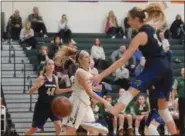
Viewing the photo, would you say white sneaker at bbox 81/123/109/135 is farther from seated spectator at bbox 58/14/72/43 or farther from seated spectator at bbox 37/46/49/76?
seated spectator at bbox 58/14/72/43

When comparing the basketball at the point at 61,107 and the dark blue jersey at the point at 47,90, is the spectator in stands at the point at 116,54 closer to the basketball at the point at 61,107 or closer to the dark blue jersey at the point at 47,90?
the dark blue jersey at the point at 47,90

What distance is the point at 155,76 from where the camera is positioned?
773cm

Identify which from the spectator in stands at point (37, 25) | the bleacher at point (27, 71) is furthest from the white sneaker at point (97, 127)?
the spectator in stands at point (37, 25)

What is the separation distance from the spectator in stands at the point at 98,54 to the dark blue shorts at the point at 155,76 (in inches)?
342

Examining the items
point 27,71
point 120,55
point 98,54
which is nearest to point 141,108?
point 120,55

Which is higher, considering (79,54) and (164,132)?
(79,54)

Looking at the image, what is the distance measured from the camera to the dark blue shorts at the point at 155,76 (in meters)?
7.72

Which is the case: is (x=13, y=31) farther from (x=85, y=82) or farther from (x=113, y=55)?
(x=85, y=82)

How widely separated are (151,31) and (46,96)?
13.9 feet

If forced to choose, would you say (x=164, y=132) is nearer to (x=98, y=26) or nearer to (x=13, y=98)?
(x=13, y=98)

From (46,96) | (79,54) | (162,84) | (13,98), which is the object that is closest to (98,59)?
(13,98)

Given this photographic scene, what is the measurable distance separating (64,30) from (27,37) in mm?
1421

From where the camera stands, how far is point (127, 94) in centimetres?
780

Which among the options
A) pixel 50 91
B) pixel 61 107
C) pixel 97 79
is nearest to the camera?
pixel 61 107
